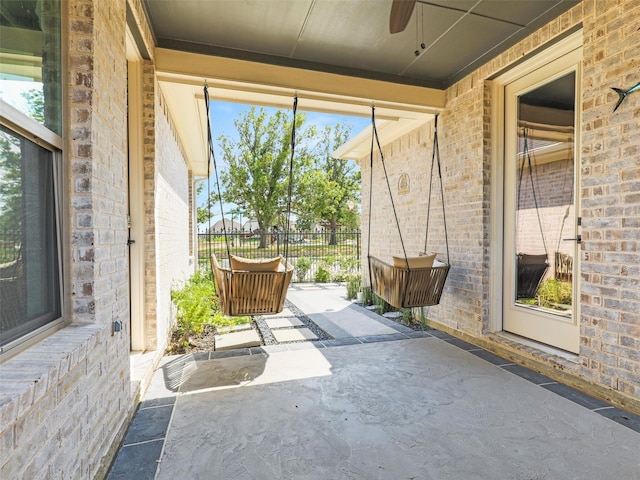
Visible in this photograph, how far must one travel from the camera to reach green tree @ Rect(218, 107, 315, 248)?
15.0 meters

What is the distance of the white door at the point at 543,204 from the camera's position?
9.87ft

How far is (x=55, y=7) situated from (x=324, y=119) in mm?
20676

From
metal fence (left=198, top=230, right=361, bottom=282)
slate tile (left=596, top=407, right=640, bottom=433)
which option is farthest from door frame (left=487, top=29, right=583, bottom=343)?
metal fence (left=198, top=230, right=361, bottom=282)

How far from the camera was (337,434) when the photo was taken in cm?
213

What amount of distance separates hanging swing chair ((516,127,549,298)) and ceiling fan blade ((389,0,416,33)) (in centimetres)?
216

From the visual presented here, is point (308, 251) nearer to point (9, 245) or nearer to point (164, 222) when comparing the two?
point (164, 222)

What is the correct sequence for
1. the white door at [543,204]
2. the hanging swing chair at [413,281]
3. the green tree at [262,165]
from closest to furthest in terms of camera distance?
1. the white door at [543,204]
2. the hanging swing chair at [413,281]
3. the green tree at [262,165]

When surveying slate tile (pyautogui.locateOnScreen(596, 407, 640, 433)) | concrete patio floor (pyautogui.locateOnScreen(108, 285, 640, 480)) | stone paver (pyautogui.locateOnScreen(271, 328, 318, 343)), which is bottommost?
stone paver (pyautogui.locateOnScreen(271, 328, 318, 343))

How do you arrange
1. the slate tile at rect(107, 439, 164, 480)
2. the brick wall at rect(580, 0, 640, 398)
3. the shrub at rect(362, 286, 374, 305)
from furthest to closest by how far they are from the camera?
the shrub at rect(362, 286, 374, 305) < the brick wall at rect(580, 0, 640, 398) < the slate tile at rect(107, 439, 164, 480)

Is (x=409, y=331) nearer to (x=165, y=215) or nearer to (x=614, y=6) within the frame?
(x=165, y=215)

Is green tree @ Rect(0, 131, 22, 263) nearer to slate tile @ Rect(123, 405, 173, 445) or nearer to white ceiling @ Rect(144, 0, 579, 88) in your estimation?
slate tile @ Rect(123, 405, 173, 445)

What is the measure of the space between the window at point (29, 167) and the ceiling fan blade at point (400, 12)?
168 centimetres

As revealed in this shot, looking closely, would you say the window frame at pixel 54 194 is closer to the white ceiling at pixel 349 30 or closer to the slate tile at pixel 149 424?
the slate tile at pixel 149 424

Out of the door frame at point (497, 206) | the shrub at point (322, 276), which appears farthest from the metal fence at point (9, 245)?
the shrub at point (322, 276)
